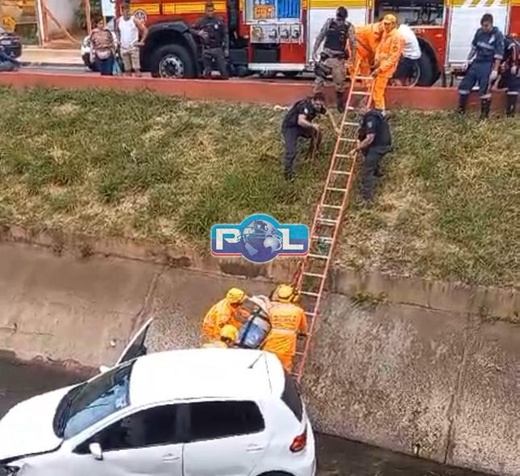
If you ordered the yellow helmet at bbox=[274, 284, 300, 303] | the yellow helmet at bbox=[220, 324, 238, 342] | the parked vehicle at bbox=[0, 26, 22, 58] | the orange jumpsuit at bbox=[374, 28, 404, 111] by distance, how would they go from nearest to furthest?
the yellow helmet at bbox=[220, 324, 238, 342] → the yellow helmet at bbox=[274, 284, 300, 303] → the orange jumpsuit at bbox=[374, 28, 404, 111] → the parked vehicle at bbox=[0, 26, 22, 58]

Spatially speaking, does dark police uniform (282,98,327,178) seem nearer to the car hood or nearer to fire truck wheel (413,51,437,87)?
fire truck wheel (413,51,437,87)

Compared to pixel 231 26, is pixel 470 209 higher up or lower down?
lower down

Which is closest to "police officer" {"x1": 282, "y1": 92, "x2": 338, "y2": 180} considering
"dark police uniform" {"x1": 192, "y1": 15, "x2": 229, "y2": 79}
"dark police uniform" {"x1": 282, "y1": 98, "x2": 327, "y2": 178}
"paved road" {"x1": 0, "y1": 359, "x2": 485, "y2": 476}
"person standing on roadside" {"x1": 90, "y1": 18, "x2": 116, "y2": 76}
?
"dark police uniform" {"x1": 282, "y1": 98, "x2": 327, "y2": 178}

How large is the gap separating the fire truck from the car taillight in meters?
9.93

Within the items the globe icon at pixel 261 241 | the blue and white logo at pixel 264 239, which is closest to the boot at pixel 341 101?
the blue and white logo at pixel 264 239

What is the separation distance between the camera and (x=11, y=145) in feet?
54.3

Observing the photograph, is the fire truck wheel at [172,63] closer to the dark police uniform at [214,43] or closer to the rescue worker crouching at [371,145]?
the dark police uniform at [214,43]

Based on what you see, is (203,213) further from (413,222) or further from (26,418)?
(26,418)

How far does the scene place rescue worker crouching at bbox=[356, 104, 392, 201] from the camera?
13.2 m

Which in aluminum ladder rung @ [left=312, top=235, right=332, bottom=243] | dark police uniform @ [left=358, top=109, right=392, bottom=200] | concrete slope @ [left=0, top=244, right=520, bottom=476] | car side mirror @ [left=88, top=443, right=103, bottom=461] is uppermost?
dark police uniform @ [left=358, top=109, right=392, bottom=200]

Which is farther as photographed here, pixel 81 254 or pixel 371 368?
pixel 81 254

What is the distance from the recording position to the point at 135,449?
28.6ft

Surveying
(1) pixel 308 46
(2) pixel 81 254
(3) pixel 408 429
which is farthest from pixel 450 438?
(1) pixel 308 46

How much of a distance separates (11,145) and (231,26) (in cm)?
533
